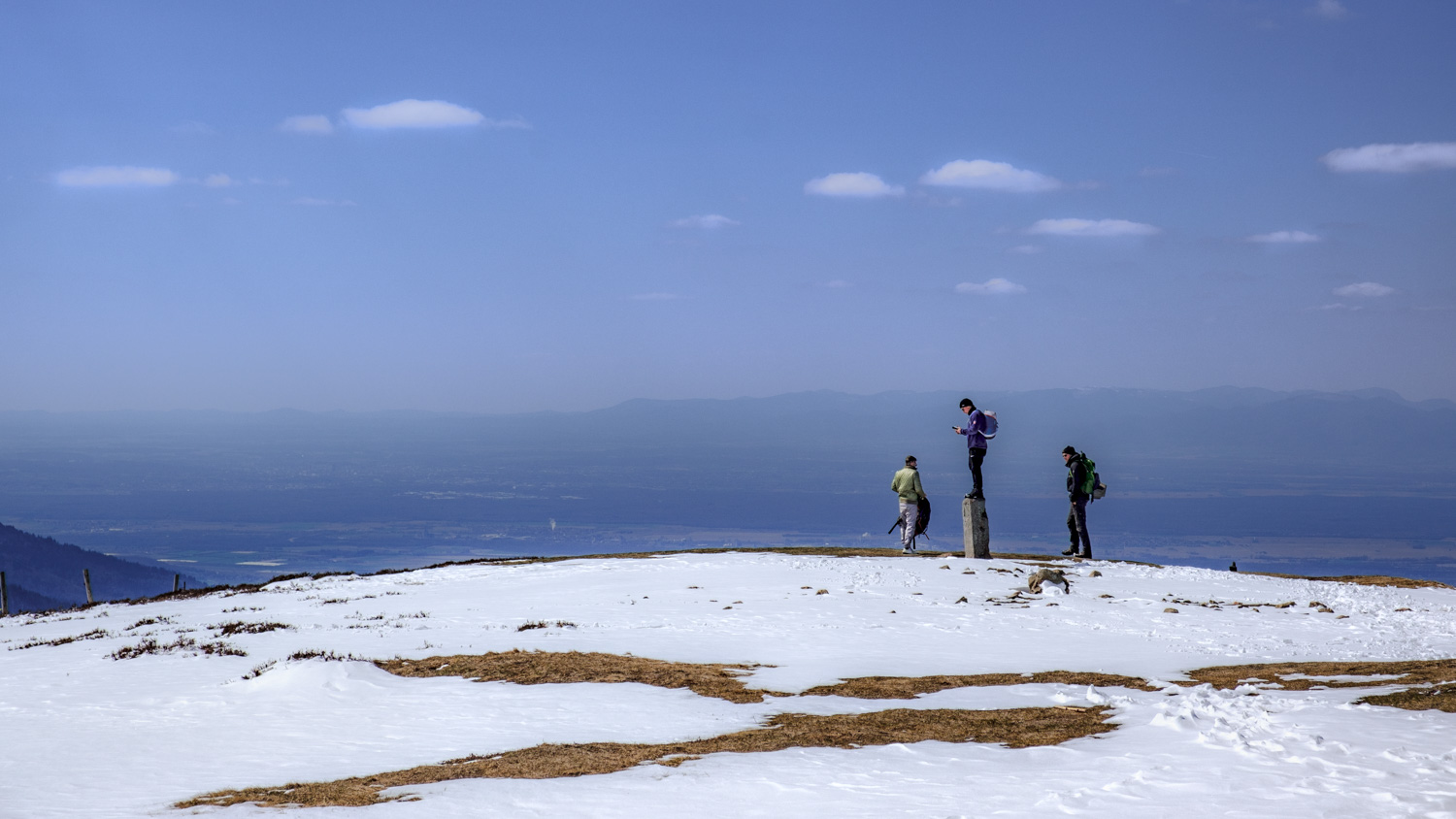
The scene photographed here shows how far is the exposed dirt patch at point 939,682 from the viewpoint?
1409 centimetres

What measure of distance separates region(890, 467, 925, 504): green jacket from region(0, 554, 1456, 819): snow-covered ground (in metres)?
2.26

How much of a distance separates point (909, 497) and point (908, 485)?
1.38 feet

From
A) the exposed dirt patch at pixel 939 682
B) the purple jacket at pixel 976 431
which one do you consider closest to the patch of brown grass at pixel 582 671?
the exposed dirt patch at pixel 939 682

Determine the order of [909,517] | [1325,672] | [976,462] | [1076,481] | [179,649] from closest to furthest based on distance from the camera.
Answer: [1325,672] → [179,649] → [976,462] → [1076,481] → [909,517]

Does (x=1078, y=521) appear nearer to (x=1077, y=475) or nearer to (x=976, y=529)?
(x=1077, y=475)

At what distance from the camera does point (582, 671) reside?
16.1 m

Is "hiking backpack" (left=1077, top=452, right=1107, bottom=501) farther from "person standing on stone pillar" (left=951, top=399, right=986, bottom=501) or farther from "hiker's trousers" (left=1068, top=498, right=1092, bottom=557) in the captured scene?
"person standing on stone pillar" (left=951, top=399, right=986, bottom=501)

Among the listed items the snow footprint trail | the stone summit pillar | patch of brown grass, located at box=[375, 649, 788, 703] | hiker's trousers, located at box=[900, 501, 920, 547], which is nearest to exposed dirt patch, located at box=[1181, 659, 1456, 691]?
the snow footprint trail

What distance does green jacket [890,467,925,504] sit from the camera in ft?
96.6

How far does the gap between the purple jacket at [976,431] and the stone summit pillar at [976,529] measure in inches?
65.0

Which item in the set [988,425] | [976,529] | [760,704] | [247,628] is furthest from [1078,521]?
[247,628]

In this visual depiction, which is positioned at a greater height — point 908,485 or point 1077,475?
point 1077,475

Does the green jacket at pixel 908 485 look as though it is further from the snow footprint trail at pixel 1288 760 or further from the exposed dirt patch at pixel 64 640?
the exposed dirt patch at pixel 64 640

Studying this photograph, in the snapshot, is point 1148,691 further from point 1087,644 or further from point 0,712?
point 0,712
